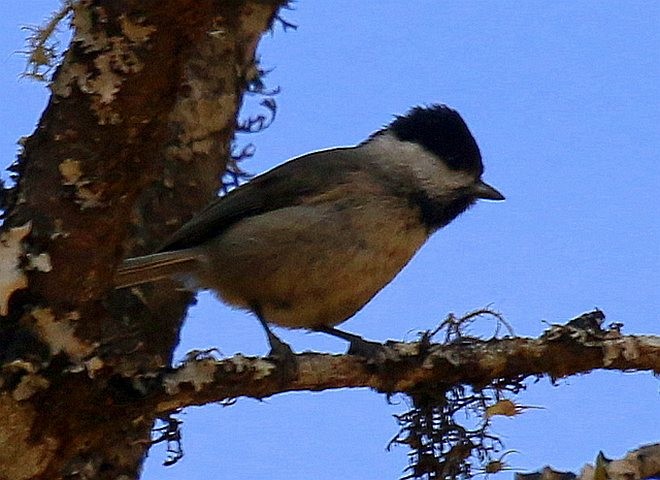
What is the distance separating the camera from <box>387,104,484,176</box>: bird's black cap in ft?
10.3

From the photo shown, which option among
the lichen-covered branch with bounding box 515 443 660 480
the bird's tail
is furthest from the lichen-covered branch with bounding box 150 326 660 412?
the bird's tail

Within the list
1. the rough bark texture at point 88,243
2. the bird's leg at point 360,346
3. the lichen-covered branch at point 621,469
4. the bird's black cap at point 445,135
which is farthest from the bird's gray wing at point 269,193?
the lichen-covered branch at point 621,469

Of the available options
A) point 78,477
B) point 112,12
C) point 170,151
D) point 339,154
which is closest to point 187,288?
point 170,151

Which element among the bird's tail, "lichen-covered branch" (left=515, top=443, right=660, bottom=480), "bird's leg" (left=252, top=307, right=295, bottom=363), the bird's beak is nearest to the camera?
"lichen-covered branch" (left=515, top=443, right=660, bottom=480)

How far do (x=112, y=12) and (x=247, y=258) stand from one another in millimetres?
1221

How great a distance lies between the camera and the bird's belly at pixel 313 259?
2725 millimetres

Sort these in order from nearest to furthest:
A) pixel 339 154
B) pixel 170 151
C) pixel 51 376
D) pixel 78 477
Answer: pixel 51 376
pixel 78 477
pixel 170 151
pixel 339 154

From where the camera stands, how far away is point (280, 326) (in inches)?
114

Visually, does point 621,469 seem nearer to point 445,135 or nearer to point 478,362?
point 478,362

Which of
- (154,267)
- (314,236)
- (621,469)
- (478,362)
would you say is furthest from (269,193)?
(621,469)

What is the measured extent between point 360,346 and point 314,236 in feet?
1.18

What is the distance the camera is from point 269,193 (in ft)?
9.73

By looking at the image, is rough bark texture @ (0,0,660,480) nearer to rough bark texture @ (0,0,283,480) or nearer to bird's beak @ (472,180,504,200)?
rough bark texture @ (0,0,283,480)

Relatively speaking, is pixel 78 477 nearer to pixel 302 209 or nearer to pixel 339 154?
pixel 302 209
